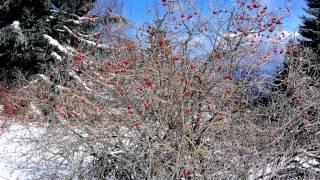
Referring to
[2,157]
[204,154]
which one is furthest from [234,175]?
[2,157]

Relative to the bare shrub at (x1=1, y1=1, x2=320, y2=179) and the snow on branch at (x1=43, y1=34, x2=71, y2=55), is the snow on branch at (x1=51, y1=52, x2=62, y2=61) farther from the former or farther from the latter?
the bare shrub at (x1=1, y1=1, x2=320, y2=179)

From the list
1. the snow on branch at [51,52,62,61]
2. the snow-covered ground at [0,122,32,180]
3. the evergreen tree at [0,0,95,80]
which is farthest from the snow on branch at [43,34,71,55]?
the snow-covered ground at [0,122,32,180]

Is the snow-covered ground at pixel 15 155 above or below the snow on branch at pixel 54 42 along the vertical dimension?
below

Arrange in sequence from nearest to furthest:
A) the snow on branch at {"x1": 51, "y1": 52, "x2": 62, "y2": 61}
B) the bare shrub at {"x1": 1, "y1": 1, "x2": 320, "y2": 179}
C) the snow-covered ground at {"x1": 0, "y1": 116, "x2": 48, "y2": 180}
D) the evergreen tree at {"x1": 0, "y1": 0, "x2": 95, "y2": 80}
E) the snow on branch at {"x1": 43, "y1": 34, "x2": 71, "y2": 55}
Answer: the bare shrub at {"x1": 1, "y1": 1, "x2": 320, "y2": 179}
the snow-covered ground at {"x1": 0, "y1": 116, "x2": 48, "y2": 180}
the evergreen tree at {"x1": 0, "y1": 0, "x2": 95, "y2": 80}
the snow on branch at {"x1": 51, "y1": 52, "x2": 62, "y2": 61}
the snow on branch at {"x1": 43, "y1": 34, "x2": 71, "y2": 55}

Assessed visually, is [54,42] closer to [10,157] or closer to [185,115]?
[10,157]

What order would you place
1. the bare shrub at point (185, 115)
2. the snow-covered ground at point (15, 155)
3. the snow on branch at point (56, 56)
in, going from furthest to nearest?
the snow on branch at point (56, 56)
the snow-covered ground at point (15, 155)
the bare shrub at point (185, 115)

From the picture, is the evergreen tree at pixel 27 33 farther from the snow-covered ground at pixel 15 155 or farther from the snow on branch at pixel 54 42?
the snow-covered ground at pixel 15 155

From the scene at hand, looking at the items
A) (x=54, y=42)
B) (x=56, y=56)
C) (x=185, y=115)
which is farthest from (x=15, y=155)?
(x=54, y=42)

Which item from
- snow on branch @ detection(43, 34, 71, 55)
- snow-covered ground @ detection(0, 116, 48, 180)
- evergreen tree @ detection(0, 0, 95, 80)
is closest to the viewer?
snow-covered ground @ detection(0, 116, 48, 180)

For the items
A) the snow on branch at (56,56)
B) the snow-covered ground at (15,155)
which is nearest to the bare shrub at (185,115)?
the snow-covered ground at (15,155)

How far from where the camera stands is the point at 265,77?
6801mm

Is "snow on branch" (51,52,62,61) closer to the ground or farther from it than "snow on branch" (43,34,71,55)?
closer to the ground

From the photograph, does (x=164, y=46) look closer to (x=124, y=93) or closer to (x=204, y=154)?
(x=124, y=93)

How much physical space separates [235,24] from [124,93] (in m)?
1.80
